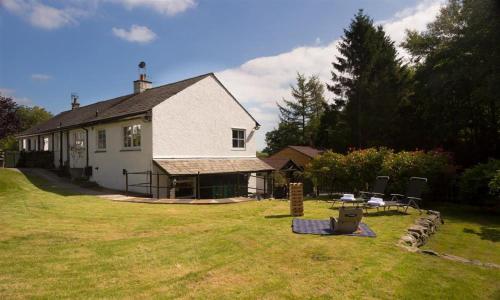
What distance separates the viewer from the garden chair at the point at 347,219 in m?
9.31

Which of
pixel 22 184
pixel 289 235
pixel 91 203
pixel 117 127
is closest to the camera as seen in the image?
pixel 289 235

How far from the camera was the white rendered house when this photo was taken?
20.4m

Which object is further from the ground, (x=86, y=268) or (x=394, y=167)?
(x=394, y=167)

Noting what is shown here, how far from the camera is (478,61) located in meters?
21.3

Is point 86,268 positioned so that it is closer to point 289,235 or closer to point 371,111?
point 289,235

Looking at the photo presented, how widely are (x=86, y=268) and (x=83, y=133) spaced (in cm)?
2207

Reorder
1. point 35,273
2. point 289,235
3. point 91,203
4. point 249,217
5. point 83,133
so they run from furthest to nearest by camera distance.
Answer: point 83,133
point 91,203
point 249,217
point 289,235
point 35,273

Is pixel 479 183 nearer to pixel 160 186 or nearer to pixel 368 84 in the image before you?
pixel 160 186

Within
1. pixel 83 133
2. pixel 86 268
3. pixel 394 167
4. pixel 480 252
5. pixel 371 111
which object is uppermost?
pixel 371 111

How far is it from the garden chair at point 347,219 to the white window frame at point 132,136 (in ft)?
48.3

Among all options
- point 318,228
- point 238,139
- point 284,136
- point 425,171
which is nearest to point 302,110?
point 284,136

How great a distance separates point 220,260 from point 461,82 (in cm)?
2248

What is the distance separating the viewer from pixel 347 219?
9320mm

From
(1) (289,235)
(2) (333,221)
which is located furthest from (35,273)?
(2) (333,221)
